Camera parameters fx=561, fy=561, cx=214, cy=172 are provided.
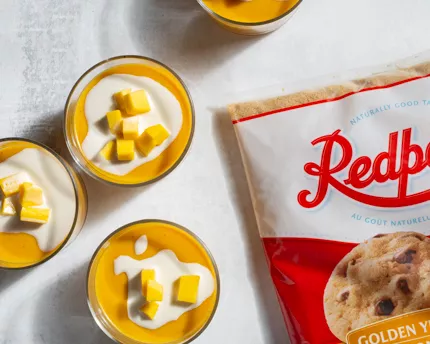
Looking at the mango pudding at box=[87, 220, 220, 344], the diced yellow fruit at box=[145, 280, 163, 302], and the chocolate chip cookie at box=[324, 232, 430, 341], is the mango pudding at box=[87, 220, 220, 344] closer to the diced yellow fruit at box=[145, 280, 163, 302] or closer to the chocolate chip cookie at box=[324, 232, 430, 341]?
the diced yellow fruit at box=[145, 280, 163, 302]

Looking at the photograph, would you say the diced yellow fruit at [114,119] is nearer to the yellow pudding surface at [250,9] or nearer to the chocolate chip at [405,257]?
the yellow pudding surface at [250,9]

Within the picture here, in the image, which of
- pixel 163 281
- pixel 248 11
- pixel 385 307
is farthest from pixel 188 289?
pixel 248 11

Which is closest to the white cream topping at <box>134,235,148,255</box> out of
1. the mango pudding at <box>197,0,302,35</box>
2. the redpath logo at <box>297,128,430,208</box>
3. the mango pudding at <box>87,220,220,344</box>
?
the mango pudding at <box>87,220,220,344</box>

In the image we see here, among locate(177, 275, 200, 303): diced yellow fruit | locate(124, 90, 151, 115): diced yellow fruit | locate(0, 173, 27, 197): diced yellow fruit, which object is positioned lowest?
locate(177, 275, 200, 303): diced yellow fruit

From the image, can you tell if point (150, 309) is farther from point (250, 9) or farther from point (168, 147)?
point (250, 9)

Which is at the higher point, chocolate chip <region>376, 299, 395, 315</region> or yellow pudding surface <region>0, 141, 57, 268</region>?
yellow pudding surface <region>0, 141, 57, 268</region>

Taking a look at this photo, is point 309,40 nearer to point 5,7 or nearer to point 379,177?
point 379,177

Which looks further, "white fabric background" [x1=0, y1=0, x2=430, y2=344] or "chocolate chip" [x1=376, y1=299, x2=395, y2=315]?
"white fabric background" [x1=0, y1=0, x2=430, y2=344]
